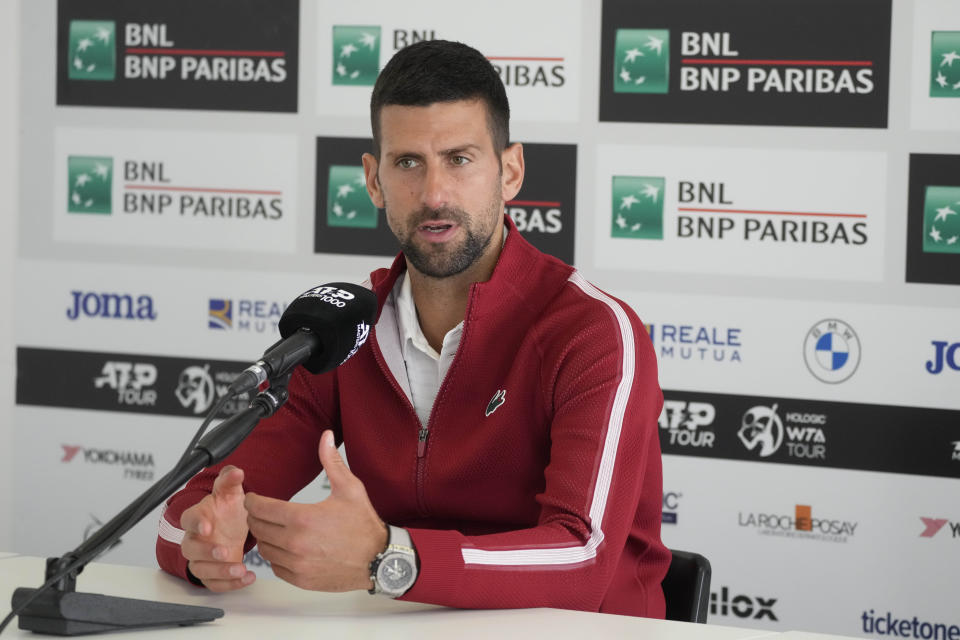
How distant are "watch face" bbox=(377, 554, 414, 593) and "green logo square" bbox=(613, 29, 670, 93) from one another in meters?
1.93

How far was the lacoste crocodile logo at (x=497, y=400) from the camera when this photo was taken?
1742 mm

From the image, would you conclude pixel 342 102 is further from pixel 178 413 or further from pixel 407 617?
pixel 407 617

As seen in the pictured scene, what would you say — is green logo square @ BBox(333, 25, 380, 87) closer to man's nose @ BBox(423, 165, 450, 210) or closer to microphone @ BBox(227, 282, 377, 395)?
man's nose @ BBox(423, 165, 450, 210)

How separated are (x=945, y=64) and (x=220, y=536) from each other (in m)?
2.14

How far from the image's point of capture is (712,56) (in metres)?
2.95

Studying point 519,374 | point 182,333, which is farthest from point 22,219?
point 519,374

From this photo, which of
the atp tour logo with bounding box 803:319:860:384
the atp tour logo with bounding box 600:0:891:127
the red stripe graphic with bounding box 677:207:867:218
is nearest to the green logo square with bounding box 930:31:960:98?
the atp tour logo with bounding box 600:0:891:127

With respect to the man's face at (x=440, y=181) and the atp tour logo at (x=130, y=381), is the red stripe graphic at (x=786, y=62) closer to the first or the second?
the man's face at (x=440, y=181)

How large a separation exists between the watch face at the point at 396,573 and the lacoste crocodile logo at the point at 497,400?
441 millimetres

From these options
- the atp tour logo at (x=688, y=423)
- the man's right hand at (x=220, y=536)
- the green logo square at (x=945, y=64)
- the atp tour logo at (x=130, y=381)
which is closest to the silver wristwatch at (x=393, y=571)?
the man's right hand at (x=220, y=536)

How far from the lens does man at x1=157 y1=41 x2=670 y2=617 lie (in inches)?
59.5

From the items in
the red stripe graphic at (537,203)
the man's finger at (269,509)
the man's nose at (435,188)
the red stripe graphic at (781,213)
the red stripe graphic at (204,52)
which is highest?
the red stripe graphic at (204,52)

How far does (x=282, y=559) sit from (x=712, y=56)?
204 cm

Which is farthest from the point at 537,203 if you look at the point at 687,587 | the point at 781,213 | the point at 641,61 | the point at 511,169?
the point at 687,587
